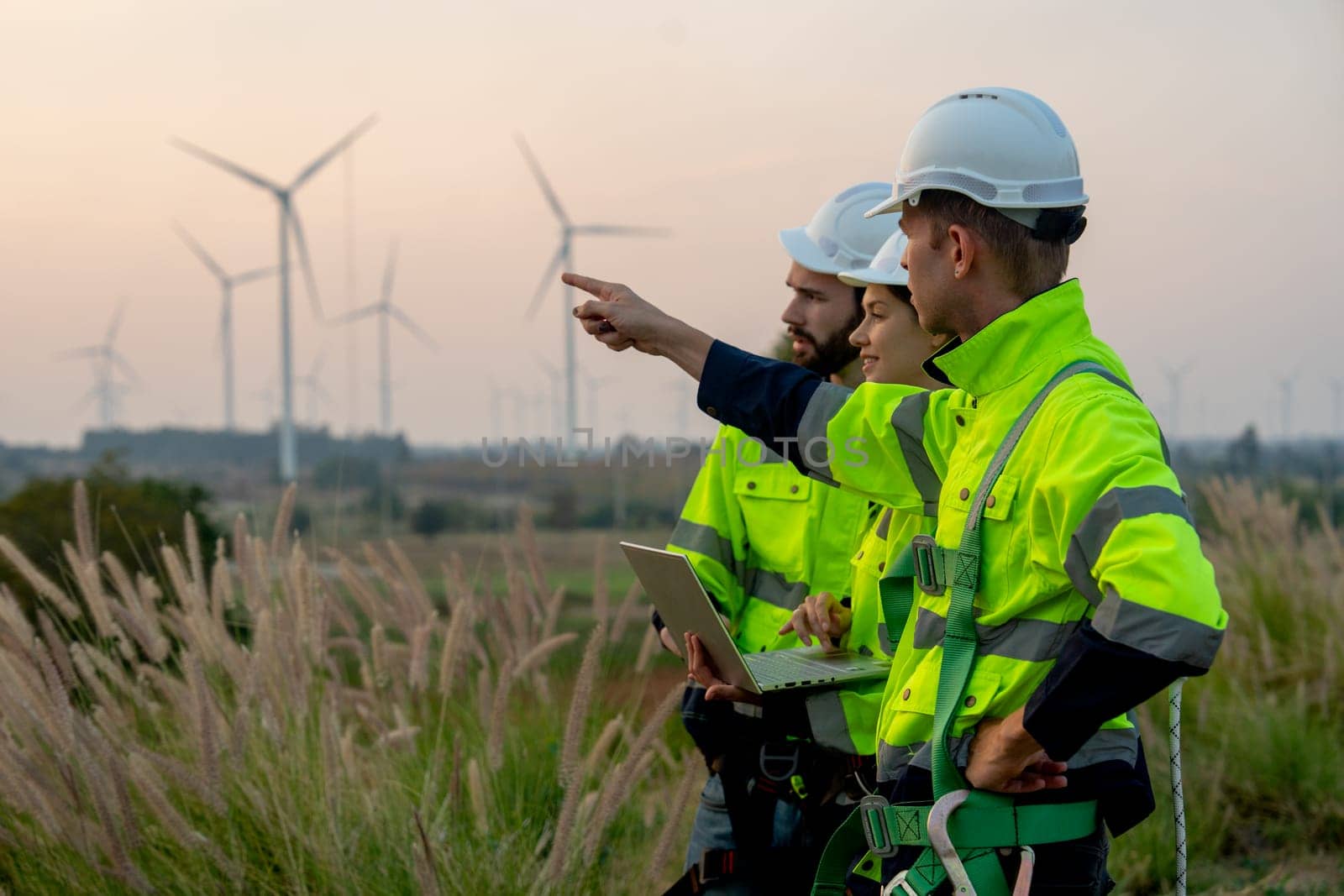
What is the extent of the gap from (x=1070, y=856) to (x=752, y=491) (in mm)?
1763

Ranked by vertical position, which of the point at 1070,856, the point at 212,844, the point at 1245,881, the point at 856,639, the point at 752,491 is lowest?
the point at 1245,881

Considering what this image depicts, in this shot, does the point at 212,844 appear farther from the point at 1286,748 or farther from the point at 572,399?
the point at 572,399

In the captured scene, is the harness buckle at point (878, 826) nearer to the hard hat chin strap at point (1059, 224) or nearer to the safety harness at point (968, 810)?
the safety harness at point (968, 810)

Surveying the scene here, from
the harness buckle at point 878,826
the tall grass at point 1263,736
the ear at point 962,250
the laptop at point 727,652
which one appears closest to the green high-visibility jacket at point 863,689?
the laptop at point 727,652

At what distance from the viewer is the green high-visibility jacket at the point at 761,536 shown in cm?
414

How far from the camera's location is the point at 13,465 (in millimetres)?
36156

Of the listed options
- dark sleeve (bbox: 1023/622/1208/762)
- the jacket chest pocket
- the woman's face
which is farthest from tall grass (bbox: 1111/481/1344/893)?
dark sleeve (bbox: 1023/622/1208/762)

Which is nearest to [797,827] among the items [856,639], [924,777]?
[856,639]

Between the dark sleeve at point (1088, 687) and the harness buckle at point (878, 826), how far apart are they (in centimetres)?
48

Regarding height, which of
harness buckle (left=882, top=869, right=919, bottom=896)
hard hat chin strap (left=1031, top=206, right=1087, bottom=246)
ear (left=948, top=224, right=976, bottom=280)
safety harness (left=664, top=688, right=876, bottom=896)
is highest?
hard hat chin strap (left=1031, top=206, right=1087, bottom=246)

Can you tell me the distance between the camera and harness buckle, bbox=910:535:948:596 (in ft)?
9.18

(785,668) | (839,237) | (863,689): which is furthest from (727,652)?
(839,237)

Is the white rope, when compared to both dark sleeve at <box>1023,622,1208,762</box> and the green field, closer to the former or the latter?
dark sleeve at <box>1023,622,1208,762</box>

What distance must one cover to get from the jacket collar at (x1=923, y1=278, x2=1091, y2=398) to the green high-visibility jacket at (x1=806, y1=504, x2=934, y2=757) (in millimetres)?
785
